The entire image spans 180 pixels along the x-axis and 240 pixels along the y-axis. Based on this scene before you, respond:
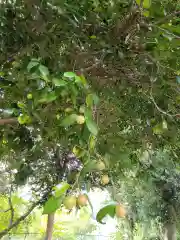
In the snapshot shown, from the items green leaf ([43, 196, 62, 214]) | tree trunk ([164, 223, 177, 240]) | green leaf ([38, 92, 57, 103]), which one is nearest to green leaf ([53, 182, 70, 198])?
green leaf ([43, 196, 62, 214])

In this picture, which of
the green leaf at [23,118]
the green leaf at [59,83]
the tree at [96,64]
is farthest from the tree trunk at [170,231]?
the green leaf at [59,83]

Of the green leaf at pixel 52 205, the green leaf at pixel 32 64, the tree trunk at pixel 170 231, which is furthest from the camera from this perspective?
the tree trunk at pixel 170 231

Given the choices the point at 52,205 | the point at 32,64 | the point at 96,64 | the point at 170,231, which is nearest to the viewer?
the point at 52,205

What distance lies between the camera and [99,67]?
67cm

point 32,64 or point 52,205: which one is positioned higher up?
point 32,64

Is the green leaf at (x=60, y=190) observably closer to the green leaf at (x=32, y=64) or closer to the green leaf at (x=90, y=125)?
the green leaf at (x=90, y=125)

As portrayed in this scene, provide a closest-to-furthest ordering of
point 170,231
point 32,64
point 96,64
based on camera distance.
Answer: point 32,64 < point 96,64 < point 170,231

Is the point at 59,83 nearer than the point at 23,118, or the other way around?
the point at 59,83

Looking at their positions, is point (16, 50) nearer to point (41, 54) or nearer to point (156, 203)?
point (41, 54)

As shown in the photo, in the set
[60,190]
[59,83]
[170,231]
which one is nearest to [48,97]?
[59,83]

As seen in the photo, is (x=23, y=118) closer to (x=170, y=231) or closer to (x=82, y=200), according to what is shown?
(x=82, y=200)

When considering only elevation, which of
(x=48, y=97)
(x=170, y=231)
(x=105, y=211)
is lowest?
(x=170, y=231)

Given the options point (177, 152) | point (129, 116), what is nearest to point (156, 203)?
point (177, 152)

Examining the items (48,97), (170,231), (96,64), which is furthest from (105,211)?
(170,231)
